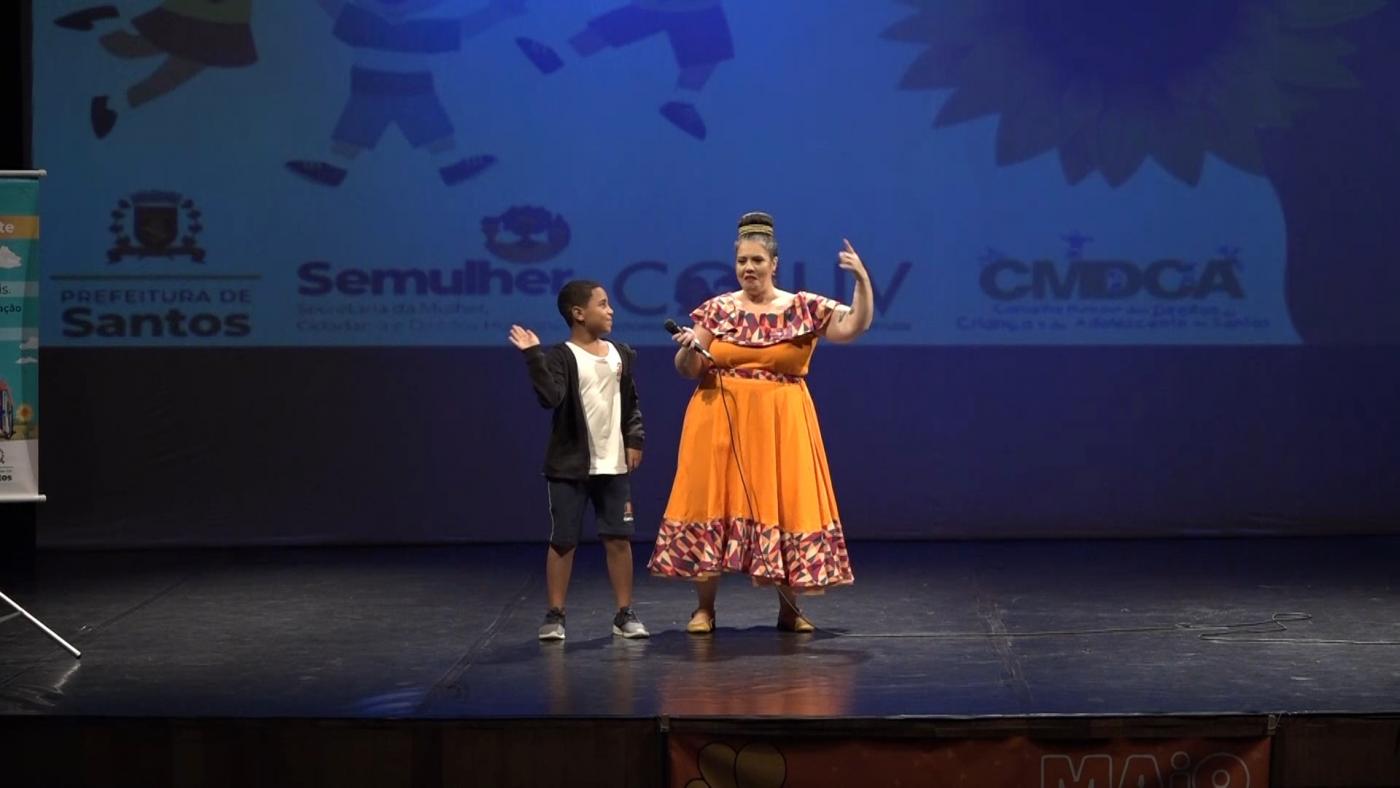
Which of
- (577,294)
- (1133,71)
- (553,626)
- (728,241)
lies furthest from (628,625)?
(1133,71)

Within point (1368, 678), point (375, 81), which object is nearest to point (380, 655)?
point (1368, 678)

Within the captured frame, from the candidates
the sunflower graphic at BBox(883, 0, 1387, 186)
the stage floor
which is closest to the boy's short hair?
the stage floor

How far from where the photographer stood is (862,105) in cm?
723

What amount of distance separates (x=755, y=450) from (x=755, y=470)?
6cm

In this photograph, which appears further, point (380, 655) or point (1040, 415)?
point (1040, 415)

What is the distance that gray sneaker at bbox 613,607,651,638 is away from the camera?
509 centimetres

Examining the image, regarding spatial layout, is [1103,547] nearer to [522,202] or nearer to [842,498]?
[842,498]

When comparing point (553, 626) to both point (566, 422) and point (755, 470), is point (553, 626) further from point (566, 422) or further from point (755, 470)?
point (755, 470)

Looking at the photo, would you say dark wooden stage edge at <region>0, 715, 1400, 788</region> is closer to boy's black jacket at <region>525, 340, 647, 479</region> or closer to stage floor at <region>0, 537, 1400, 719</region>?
stage floor at <region>0, 537, 1400, 719</region>

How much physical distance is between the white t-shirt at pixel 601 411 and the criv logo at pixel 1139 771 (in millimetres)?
1666

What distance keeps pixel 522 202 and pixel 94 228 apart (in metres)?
1.92

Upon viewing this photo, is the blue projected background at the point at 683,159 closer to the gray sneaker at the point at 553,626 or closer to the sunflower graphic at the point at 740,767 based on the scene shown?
the gray sneaker at the point at 553,626

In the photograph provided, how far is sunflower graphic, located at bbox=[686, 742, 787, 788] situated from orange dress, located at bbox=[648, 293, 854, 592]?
1.04m

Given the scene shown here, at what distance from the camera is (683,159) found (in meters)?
7.25
